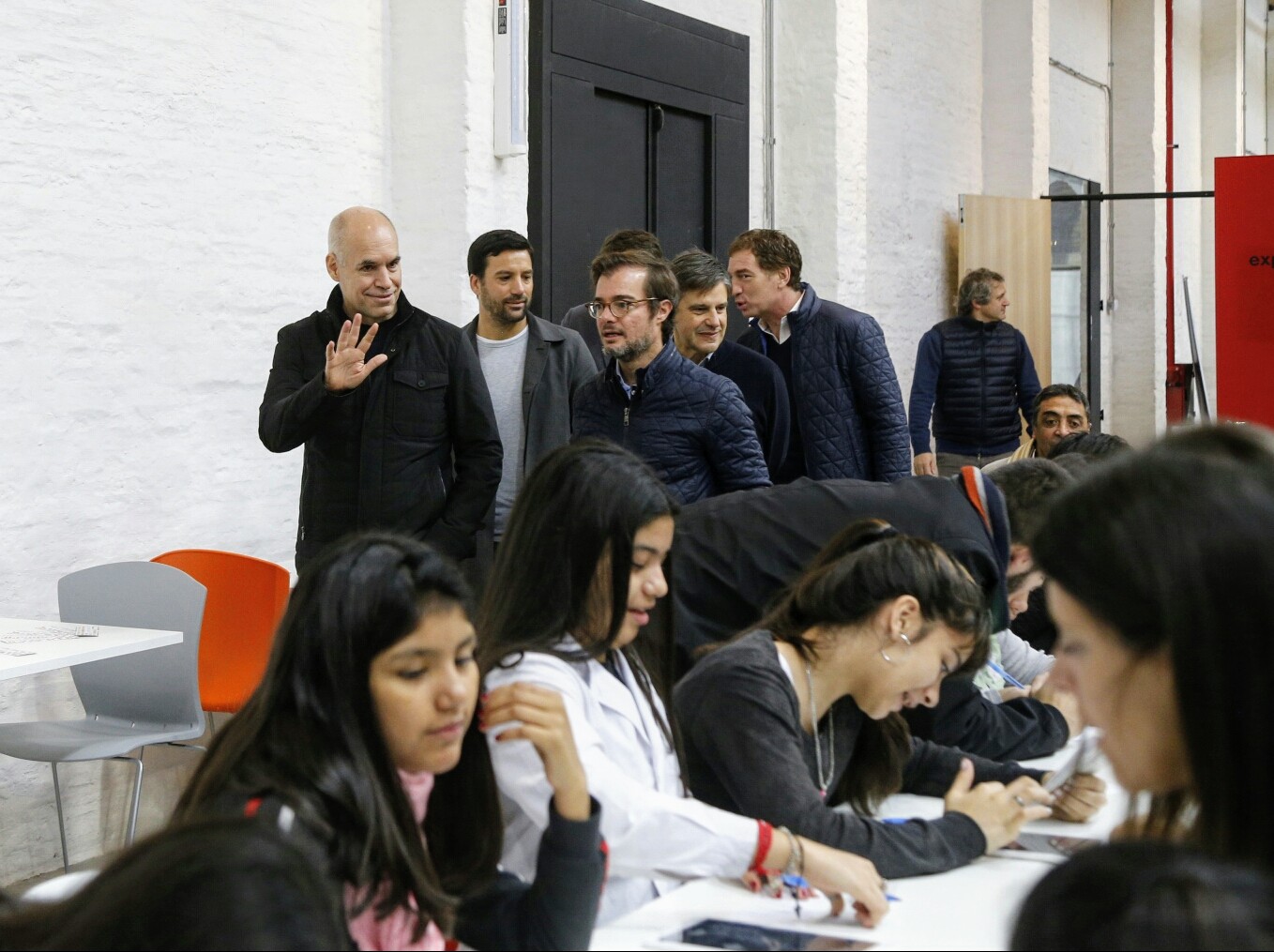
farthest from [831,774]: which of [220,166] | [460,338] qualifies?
[220,166]

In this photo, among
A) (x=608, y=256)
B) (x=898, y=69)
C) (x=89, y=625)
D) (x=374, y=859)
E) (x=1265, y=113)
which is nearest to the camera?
(x=374, y=859)

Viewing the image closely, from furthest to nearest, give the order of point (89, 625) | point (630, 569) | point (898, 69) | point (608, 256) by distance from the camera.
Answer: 1. point (898, 69)
2. point (608, 256)
3. point (89, 625)
4. point (630, 569)

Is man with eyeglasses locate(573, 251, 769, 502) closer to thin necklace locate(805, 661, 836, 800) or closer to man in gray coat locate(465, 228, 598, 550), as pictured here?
man in gray coat locate(465, 228, 598, 550)

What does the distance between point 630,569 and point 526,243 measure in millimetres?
2577

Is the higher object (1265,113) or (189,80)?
(1265,113)

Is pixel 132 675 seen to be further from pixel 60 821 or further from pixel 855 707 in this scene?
pixel 855 707

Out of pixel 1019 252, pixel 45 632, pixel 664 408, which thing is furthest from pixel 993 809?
pixel 1019 252

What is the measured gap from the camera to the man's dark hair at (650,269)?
3992 mm

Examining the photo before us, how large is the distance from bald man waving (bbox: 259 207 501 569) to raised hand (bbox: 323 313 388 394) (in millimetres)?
74

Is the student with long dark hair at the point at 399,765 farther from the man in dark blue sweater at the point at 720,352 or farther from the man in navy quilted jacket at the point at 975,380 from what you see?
the man in navy quilted jacket at the point at 975,380

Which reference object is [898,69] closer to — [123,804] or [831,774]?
[123,804]

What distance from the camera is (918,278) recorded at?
8.78 m

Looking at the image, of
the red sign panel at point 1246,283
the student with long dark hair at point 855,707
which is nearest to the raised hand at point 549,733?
the student with long dark hair at point 855,707

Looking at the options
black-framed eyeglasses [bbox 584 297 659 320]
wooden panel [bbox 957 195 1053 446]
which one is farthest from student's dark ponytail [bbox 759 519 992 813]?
wooden panel [bbox 957 195 1053 446]
